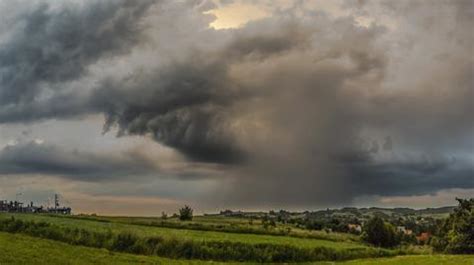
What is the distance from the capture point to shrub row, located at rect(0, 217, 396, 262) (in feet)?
165

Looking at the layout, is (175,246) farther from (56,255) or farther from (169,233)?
(56,255)

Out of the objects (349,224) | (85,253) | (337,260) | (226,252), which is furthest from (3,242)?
(349,224)

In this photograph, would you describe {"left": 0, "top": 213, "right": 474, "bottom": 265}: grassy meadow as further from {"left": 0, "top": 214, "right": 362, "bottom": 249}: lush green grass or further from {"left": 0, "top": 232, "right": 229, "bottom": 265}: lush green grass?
{"left": 0, "top": 214, "right": 362, "bottom": 249}: lush green grass

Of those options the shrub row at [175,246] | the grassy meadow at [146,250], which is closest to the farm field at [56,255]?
the grassy meadow at [146,250]

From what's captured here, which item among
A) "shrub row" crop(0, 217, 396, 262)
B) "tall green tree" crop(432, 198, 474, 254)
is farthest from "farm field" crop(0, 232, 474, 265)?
"tall green tree" crop(432, 198, 474, 254)

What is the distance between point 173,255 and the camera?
178ft

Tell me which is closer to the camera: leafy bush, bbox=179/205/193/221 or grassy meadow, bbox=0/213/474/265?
grassy meadow, bbox=0/213/474/265

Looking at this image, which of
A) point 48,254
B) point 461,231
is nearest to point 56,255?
point 48,254

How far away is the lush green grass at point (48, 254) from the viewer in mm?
35253

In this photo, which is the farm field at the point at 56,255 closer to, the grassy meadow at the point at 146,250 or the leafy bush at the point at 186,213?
the grassy meadow at the point at 146,250

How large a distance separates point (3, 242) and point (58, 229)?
35.0 ft

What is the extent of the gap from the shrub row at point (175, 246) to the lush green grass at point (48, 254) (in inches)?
140

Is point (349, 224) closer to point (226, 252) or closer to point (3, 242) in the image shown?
point (226, 252)

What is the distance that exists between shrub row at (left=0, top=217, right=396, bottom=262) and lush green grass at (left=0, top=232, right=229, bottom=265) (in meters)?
3.55
